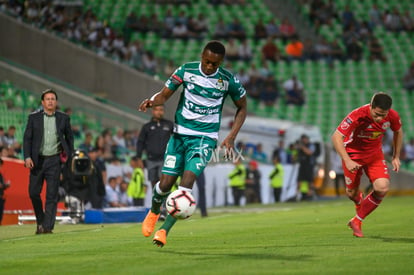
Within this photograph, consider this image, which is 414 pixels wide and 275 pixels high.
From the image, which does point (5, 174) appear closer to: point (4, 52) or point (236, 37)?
point (4, 52)

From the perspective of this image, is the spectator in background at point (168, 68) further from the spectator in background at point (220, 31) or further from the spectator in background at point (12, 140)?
the spectator in background at point (12, 140)

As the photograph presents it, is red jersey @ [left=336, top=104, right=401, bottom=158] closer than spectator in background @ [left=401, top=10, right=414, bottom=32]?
Yes

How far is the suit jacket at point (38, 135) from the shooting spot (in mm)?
15555

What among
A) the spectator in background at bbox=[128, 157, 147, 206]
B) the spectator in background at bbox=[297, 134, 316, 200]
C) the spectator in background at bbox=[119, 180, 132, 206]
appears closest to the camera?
the spectator in background at bbox=[128, 157, 147, 206]

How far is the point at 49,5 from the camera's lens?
1342 inches

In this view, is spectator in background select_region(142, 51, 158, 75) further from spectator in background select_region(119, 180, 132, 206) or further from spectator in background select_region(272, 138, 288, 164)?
spectator in background select_region(119, 180, 132, 206)

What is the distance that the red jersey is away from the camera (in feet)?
43.1

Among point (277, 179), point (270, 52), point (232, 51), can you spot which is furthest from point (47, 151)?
point (270, 52)

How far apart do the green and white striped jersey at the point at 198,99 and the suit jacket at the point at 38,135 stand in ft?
14.9

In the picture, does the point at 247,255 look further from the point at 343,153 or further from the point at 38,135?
the point at 38,135

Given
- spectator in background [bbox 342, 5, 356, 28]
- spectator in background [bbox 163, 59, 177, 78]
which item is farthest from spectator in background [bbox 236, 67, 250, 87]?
spectator in background [bbox 342, 5, 356, 28]

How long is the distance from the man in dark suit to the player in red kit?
470cm

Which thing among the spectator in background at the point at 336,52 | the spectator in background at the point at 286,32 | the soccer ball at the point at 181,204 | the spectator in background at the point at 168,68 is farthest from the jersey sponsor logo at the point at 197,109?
the spectator in background at the point at 336,52

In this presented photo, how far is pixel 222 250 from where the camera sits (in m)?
11.6
